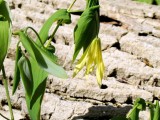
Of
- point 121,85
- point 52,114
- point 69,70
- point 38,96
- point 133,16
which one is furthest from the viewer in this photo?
point 133,16

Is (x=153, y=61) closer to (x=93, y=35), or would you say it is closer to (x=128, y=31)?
(x=128, y=31)

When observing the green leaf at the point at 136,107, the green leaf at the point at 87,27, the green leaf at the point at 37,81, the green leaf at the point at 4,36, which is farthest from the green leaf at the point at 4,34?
the green leaf at the point at 136,107

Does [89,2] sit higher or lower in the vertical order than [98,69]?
higher

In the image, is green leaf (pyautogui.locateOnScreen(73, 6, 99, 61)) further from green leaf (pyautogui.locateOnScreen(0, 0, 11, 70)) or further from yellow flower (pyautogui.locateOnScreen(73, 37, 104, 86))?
green leaf (pyautogui.locateOnScreen(0, 0, 11, 70))

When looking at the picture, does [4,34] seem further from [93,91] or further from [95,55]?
[93,91]

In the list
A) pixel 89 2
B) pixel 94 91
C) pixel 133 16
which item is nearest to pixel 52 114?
pixel 94 91

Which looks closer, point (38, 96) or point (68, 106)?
point (38, 96)
